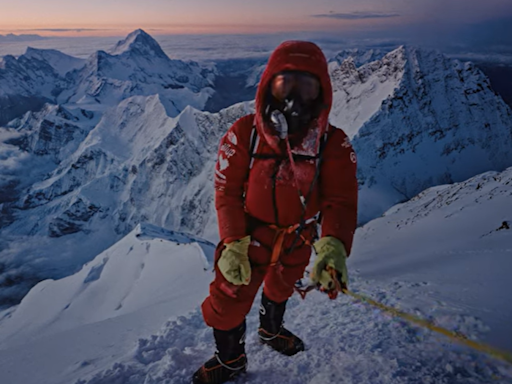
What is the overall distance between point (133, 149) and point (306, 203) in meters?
204

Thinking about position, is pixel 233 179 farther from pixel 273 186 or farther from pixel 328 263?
pixel 328 263

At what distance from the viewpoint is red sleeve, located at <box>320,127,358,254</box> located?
275cm

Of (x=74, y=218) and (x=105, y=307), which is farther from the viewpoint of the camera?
(x=74, y=218)

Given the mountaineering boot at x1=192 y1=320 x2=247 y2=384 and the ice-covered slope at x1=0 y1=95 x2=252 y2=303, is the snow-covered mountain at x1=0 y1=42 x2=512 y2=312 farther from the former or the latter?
the mountaineering boot at x1=192 y1=320 x2=247 y2=384

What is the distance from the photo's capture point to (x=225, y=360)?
3059mm

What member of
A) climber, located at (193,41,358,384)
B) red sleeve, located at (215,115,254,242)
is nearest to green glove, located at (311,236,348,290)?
climber, located at (193,41,358,384)

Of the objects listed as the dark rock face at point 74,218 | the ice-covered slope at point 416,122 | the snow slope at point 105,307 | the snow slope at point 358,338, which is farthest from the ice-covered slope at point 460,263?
the dark rock face at point 74,218

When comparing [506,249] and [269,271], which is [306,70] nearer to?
[269,271]

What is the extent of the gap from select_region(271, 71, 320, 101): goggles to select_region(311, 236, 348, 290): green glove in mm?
1147

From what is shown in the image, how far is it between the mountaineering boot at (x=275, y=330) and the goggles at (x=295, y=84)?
208cm

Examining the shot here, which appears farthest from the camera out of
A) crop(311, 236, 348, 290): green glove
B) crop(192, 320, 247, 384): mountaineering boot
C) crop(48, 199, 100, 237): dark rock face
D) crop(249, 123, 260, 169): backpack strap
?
crop(48, 199, 100, 237): dark rock face

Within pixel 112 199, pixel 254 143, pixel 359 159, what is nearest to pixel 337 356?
pixel 254 143

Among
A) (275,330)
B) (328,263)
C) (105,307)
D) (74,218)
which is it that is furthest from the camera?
(74,218)

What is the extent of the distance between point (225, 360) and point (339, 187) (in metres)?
1.84
